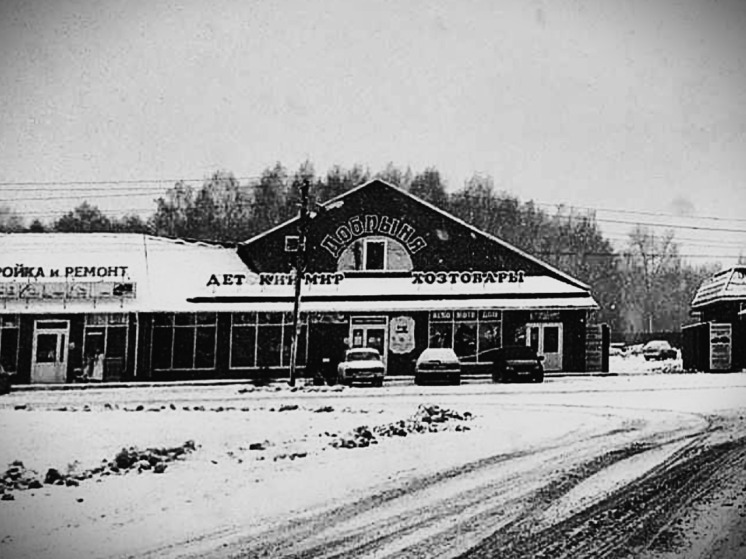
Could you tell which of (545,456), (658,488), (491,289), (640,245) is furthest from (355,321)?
(658,488)

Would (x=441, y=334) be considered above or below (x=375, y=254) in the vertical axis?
below

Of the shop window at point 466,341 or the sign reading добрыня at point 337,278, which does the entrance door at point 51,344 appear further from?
the shop window at point 466,341

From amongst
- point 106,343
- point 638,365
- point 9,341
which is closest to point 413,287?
point 638,365

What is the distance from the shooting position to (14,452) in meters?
10.3

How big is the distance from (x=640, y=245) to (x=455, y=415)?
178 inches

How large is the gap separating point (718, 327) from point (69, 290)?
734 inches

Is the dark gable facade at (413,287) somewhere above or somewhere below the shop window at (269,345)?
above

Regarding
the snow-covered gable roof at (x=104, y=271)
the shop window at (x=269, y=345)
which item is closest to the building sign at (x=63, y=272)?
the snow-covered gable roof at (x=104, y=271)

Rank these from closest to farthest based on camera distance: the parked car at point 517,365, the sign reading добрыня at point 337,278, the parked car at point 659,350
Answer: the parked car at point 517,365, the parked car at point 659,350, the sign reading добрыня at point 337,278

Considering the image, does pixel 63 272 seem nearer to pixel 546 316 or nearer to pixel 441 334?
pixel 441 334

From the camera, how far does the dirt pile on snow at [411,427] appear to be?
11559mm

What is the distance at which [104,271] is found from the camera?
99.9 feet

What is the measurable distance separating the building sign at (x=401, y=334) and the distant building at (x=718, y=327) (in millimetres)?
9466

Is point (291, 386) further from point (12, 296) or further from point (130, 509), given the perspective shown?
point (130, 509)
